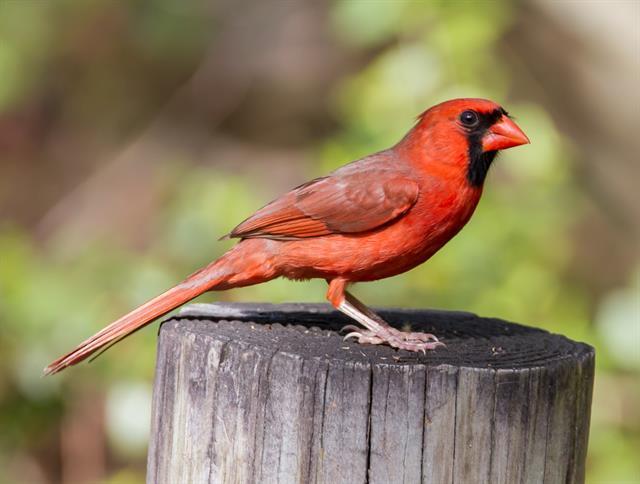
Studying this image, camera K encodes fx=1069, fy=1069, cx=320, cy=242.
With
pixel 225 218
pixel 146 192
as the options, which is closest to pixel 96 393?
pixel 225 218

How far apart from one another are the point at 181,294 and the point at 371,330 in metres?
0.69

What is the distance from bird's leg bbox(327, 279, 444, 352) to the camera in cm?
328

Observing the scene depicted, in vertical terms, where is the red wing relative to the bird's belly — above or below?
above

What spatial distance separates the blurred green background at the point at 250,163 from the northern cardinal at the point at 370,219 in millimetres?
1329

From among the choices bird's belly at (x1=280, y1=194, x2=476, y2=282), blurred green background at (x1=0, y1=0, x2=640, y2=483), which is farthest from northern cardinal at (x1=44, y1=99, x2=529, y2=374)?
blurred green background at (x1=0, y1=0, x2=640, y2=483)

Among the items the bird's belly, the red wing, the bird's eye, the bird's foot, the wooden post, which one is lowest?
the wooden post

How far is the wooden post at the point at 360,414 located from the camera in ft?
8.75

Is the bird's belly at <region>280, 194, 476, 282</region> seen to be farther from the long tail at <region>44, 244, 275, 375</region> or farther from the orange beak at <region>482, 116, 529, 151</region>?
the orange beak at <region>482, 116, 529, 151</region>

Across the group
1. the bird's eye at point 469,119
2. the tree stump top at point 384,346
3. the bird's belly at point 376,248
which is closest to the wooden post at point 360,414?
the tree stump top at point 384,346

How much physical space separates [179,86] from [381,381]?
6884 millimetres

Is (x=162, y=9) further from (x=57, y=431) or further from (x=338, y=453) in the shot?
(x=338, y=453)

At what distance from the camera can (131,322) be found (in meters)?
3.64

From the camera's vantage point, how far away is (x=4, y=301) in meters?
5.33

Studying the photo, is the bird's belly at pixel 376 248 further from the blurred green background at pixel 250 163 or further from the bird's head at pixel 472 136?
the blurred green background at pixel 250 163
